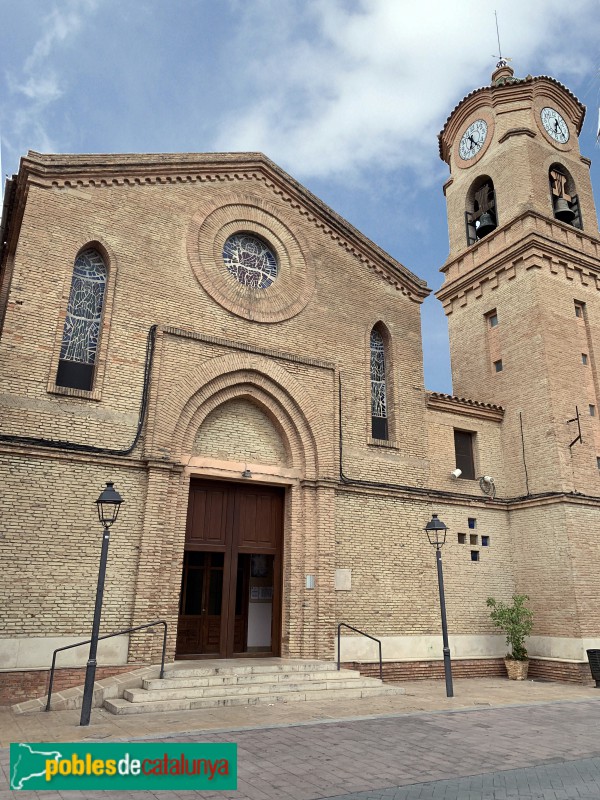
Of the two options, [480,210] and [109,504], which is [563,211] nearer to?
[480,210]

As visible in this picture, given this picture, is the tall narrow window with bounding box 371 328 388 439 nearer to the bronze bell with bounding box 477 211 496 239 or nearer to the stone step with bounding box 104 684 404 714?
the stone step with bounding box 104 684 404 714

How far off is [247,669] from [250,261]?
905 cm

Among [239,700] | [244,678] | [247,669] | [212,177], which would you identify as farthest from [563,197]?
[239,700]

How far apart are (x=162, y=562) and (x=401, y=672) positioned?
239 inches

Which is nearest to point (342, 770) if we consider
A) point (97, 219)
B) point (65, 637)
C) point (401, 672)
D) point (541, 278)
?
point (65, 637)

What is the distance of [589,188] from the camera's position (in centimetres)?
1986

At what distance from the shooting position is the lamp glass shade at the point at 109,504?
940 cm

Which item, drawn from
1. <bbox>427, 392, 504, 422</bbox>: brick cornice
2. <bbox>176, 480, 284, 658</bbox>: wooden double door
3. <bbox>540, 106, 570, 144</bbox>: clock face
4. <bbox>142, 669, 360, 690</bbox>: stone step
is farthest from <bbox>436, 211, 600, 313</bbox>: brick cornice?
<bbox>142, 669, 360, 690</bbox>: stone step

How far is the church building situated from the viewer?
429 inches

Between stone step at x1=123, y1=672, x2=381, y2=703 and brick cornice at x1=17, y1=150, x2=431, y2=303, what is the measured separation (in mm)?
9641

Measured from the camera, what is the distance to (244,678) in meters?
10.4

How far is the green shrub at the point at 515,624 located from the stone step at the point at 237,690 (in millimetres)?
4943

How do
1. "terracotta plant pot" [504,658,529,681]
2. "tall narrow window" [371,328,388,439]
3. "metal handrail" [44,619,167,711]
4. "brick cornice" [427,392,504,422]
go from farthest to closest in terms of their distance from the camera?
"brick cornice" [427,392,504,422]
"tall narrow window" [371,328,388,439]
"terracotta plant pot" [504,658,529,681]
"metal handrail" [44,619,167,711]

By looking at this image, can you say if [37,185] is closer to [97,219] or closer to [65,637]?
[97,219]
